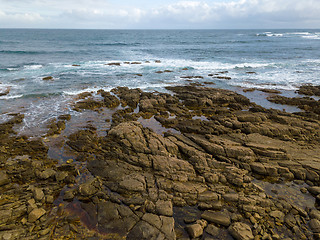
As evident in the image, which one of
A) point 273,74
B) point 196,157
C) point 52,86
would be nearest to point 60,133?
point 196,157

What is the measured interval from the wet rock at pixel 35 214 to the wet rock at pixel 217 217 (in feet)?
30.1

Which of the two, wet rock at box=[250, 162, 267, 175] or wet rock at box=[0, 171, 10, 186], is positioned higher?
wet rock at box=[0, 171, 10, 186]

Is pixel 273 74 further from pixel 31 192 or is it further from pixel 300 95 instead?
pixel 31 192

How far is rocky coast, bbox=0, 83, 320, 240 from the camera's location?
10.7 m

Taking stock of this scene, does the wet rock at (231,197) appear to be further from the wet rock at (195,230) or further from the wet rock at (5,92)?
the wet rock at (5,92)

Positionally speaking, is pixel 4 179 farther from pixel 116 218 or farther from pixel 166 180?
pixel 166 180

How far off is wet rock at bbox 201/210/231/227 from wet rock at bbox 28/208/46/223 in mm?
9185

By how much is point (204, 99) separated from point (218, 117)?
6.03 meters

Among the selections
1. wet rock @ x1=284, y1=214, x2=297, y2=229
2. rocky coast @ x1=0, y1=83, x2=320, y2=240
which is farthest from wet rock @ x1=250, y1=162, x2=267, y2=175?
wet rock @ x1=284, y1=214, x2=297, y2=229

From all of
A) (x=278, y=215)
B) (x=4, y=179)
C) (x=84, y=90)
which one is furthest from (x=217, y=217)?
(x=84, y=90)

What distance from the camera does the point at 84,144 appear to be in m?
18.1

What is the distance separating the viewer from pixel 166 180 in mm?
13953

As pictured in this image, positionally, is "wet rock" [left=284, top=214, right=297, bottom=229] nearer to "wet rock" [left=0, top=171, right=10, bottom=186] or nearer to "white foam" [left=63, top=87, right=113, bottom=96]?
"wet rock" [left=0, top=171, right=10, bottom=186]

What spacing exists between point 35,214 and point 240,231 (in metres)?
11.2
